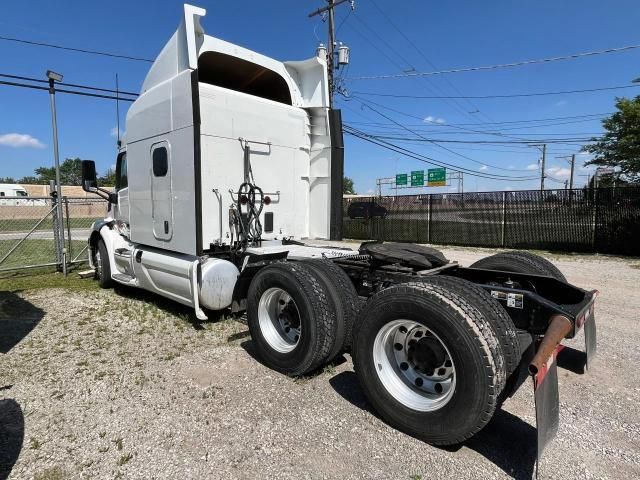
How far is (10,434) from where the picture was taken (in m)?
3.03

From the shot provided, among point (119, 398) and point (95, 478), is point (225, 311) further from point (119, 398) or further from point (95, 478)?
point (95, 478)

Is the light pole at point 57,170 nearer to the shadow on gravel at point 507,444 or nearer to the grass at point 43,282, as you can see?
the grass at point 43,282

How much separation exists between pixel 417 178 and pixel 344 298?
51.2 m

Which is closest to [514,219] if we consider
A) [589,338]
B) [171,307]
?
[589,338]

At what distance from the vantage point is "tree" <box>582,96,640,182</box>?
15906mm

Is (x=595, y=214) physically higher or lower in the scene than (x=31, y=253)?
higher

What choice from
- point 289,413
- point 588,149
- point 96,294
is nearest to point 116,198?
point 96,294

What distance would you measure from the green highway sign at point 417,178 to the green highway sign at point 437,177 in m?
1.04

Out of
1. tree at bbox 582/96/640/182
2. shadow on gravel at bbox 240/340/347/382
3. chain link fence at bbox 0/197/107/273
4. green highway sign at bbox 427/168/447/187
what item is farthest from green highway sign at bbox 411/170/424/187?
shadow on gravel at bbox 240/340/347/382

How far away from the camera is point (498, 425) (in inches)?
123

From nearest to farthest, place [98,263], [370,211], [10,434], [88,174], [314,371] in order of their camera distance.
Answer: [10,434]
[314,371]
[88,174]
[98,263]
[370,211]

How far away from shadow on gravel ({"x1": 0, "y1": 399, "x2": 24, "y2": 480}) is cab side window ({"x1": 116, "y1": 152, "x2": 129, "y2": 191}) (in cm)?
418

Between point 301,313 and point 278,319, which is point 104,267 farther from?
point 301,313

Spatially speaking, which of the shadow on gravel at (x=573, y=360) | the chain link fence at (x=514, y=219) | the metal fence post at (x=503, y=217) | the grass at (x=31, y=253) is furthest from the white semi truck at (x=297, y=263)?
the metal fence post at (x=503, y=217)
